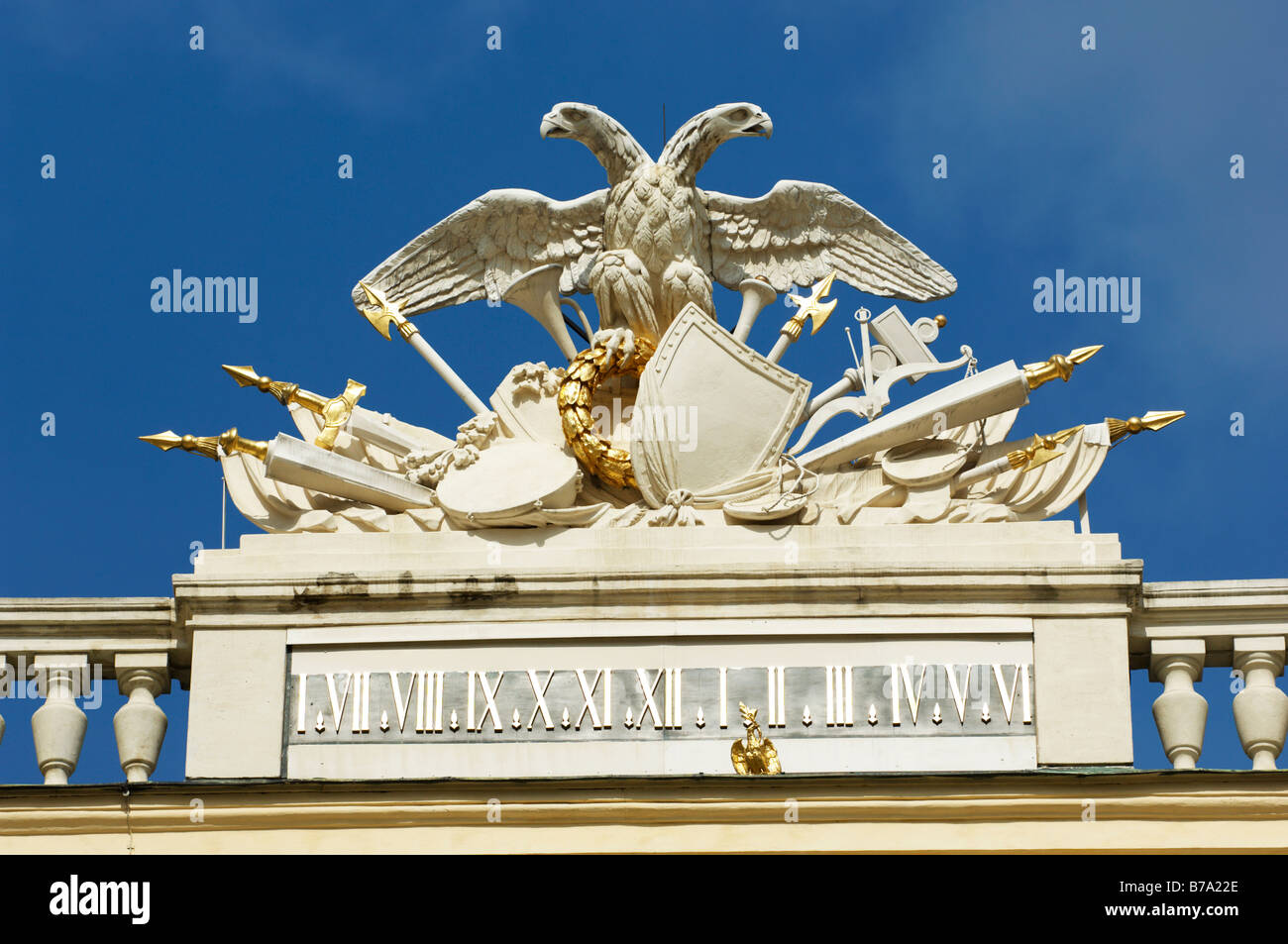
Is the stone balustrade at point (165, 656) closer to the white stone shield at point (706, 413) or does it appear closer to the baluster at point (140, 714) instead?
the baluster at point (140, 714)

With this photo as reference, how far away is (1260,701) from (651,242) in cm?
599

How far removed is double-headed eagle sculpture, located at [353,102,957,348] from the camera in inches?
1096

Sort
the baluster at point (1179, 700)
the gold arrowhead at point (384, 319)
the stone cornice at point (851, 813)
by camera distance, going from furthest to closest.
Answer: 1. the gold arrowhead at point (384, 319)
2. the baluster at point (1179, 700)
3. the stone cornice at point (851, 813)

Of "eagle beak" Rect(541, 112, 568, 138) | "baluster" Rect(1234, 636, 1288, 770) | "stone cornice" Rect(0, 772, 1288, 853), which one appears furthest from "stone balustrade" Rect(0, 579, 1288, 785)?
"eagle beak" Rect(541, 112, 568, 138)

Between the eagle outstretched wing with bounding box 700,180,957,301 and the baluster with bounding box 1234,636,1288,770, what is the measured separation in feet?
13.8

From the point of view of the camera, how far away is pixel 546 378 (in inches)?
1092

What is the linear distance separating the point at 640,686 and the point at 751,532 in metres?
1.53

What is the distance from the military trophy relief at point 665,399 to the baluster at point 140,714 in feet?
4.88

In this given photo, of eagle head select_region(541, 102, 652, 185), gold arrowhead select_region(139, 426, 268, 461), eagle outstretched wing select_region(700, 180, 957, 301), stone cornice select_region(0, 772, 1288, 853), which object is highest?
eagle head select_region(541, 102, 652, 185)

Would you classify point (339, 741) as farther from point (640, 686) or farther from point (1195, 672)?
point (1195, 672)

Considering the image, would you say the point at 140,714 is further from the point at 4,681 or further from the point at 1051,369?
the point at 1051,369

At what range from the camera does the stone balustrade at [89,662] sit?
25.7 meters

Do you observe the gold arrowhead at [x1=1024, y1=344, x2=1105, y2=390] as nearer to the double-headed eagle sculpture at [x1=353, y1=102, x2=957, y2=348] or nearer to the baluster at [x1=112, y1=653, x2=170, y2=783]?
the double-headed eagle sculpture at [x1=353, y1=102, x2=957, y2=348]

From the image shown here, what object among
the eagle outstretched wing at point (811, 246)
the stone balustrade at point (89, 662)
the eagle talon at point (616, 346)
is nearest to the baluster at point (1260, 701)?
the eagle outstretched wing at point (811, 246)
